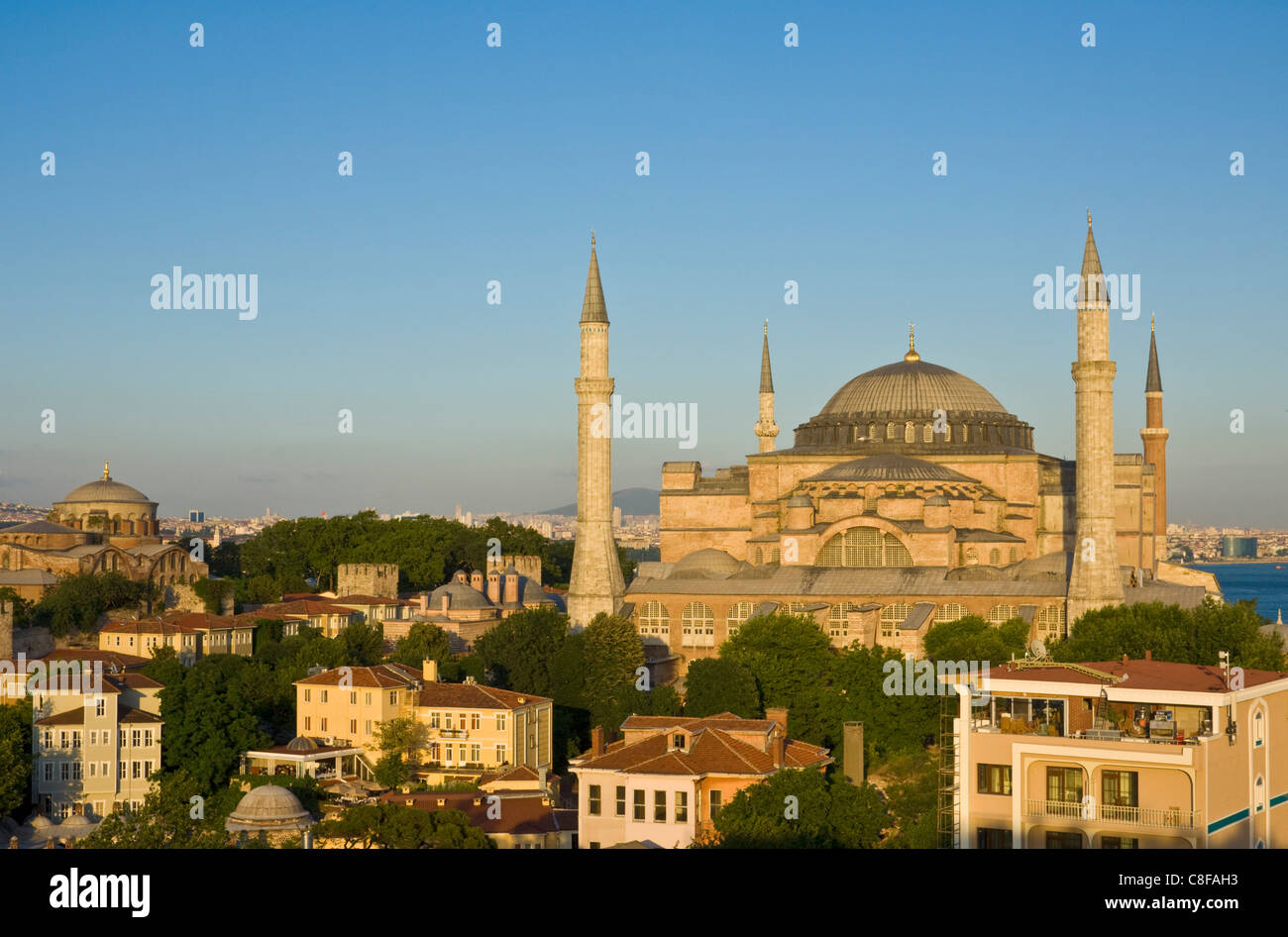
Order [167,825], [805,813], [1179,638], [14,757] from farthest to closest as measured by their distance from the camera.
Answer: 1. [1179,638]
2. [14,757]
3. [167,825]
4. [805,813]

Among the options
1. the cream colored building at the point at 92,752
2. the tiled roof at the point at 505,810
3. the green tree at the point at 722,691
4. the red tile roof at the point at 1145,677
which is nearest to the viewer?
the red tile roof at the point at 1145,677

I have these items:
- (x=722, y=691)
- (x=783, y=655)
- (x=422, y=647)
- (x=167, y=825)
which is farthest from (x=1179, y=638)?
(x=422, y=647)

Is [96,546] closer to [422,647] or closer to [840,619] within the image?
[422,647]

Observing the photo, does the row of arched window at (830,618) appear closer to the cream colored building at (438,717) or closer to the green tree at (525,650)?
the green tree at (525,650)

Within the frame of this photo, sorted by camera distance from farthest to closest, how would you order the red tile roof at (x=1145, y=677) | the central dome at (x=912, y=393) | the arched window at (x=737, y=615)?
the central dome at (x=912, y=393) → the arched window at (x=737, y=615) → the red tile roof at (x=1145, y=677)

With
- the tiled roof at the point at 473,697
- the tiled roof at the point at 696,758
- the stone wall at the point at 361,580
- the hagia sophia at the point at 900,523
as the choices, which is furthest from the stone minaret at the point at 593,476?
the stone wall at the point at 361,580
